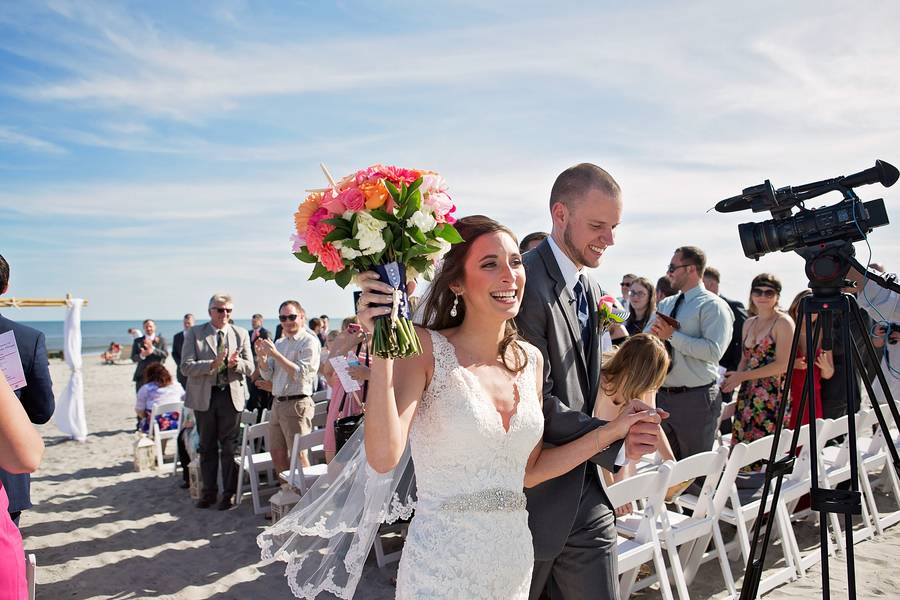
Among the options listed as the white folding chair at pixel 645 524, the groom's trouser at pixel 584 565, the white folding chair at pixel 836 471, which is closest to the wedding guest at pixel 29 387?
the groom's trouser at pixel 584 565

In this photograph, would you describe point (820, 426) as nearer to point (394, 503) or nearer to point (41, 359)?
point (394, 503)

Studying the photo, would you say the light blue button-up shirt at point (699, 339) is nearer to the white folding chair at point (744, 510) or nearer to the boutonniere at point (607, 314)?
the white folding chair at point (744, 510)

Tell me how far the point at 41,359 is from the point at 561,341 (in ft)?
9.89

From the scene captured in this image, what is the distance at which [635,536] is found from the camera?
13.4ft

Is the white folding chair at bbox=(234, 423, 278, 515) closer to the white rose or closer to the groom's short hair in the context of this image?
the groom's short hair

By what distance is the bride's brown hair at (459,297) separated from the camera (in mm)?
2461

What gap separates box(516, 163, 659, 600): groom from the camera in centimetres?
263

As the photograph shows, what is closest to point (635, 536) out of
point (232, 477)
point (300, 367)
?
point (300, 367)

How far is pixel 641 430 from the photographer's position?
8.04 feet

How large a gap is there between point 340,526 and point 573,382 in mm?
1153

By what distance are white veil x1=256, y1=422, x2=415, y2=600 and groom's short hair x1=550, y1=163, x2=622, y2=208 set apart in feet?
4.49

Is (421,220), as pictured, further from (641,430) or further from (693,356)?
(693,356)

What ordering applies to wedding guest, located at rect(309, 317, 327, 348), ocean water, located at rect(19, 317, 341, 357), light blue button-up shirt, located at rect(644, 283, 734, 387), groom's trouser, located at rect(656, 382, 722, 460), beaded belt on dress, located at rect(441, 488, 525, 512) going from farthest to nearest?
ocean water, located at rect(19, 317, 341, 357)
wedding guest, located at rect(309, 317, 327, 348)
groom's trouser, located at rect(656, 382, 722, 460)
light blue button-up shirt, located at rect(644, 283, 734, 387)
beaded belt on dress, located at rect(441, 488, 525, 512)

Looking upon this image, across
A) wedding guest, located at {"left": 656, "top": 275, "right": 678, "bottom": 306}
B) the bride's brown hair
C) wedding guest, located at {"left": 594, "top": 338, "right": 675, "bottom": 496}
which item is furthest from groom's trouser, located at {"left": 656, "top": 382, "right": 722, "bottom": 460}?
the bride's brown hair
